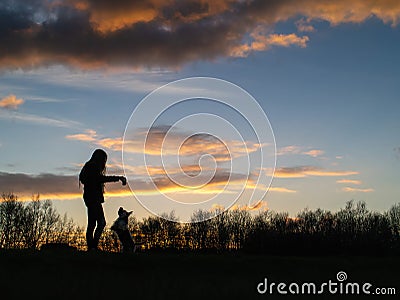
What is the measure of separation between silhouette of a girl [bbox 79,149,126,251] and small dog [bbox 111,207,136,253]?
90 centimetres

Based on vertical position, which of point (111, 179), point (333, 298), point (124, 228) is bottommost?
point (333, 298)

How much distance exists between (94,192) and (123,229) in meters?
1.66

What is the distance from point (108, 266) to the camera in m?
12.4

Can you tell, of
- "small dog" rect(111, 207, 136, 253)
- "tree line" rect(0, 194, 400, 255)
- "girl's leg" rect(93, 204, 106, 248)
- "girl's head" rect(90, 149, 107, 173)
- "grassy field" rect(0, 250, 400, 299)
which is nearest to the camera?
"grassy field" rect(0, 250, 400, 299)

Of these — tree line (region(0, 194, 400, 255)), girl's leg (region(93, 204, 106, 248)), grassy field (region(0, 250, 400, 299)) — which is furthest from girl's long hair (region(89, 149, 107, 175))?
tree line (region(0, 194, 400, 255))

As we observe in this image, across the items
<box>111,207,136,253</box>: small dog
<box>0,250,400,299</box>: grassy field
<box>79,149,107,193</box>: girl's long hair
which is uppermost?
<box>79,149,107,193</box>: girl's long hair

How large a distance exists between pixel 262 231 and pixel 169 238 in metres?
10.9

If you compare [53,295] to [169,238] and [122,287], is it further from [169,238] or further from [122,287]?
[169,238]

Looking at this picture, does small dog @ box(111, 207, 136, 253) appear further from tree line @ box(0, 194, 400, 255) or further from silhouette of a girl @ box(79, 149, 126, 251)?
tree line @ box(0, 194, 400, 255)

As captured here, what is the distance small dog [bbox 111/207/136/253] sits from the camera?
53.6 ft

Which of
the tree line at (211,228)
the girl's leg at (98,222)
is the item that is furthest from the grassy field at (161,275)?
the tree line at (211,228)

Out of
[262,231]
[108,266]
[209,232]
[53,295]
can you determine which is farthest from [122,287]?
[209,232]

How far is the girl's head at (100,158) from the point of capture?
1543 centimetres

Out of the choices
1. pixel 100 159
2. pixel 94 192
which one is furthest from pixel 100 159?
pixel 94 192
